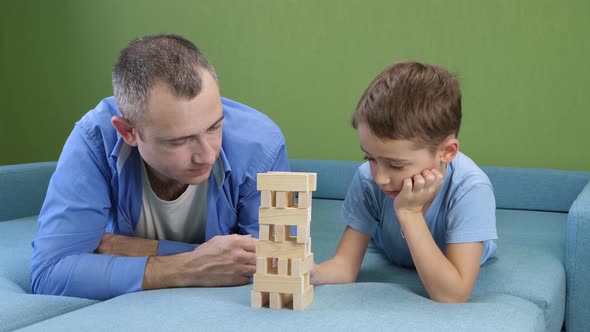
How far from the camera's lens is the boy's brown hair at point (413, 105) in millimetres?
1508

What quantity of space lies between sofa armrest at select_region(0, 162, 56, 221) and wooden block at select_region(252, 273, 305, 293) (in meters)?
1.78

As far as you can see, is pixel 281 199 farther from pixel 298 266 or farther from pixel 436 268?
pixel 436 268

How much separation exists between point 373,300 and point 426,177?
0.98 feet

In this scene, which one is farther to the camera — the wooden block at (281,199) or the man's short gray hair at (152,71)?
the man's short gray hair at (152,71)

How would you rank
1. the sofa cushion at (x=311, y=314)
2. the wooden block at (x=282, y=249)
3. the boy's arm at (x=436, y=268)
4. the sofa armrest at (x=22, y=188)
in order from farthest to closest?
the sofa armrest at (x=22, y=188) → the boy's arm at (x=436, y=268) → the wooden block at (x=282, y=249) → the sofa cushion at (x=311, y=314)

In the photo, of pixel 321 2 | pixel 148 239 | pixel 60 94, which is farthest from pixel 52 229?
pixel 60 94

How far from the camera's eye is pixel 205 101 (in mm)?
1550

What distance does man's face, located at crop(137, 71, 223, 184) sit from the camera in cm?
153

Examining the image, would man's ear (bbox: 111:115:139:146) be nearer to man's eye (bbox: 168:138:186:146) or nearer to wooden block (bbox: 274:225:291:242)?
man's eye (bbox: 168:138:186:146)

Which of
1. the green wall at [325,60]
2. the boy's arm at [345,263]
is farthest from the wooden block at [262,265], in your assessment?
the green wall at [325,60]

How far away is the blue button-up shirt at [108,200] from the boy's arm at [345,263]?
225 millimetres

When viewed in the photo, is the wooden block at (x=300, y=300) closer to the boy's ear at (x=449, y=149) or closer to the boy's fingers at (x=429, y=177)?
the boy's fingers at (x=429, y=177)

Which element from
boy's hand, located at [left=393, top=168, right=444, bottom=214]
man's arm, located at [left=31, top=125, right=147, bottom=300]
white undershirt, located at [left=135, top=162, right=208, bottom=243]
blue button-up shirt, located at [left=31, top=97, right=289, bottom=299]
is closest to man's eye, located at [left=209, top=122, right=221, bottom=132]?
blue button-up shirt, located at [left=31, top=97, right=289, bottom=299]

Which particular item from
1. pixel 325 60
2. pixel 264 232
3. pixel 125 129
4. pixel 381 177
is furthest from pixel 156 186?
pixel 325 60
